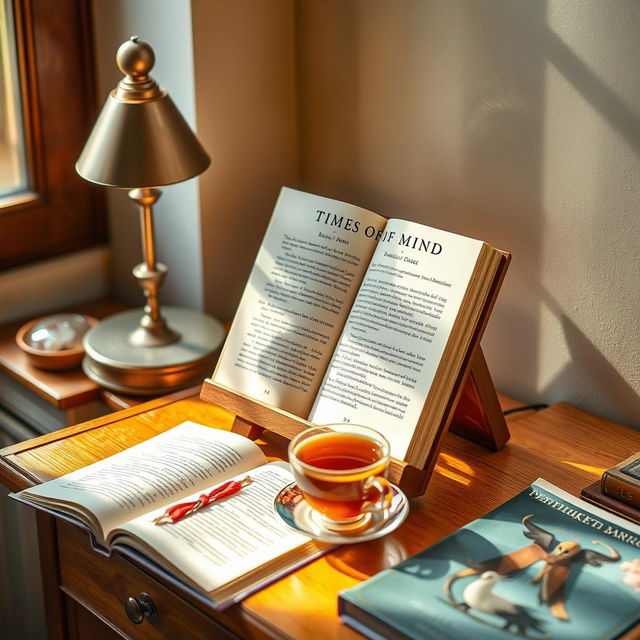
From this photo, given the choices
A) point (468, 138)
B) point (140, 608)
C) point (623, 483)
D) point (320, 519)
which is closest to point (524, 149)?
point (468, 138)

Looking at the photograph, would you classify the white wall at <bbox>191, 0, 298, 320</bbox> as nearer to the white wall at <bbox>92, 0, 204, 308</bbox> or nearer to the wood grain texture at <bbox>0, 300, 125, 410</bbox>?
the white wall at <bbox>92, 0, 204, 308</bbox>

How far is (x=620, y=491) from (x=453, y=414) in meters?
0.20

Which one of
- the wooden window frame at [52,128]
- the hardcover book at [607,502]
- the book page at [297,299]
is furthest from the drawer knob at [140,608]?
the wooden window frame at [52,128]

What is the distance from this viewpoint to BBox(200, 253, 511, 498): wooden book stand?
1.07 metres

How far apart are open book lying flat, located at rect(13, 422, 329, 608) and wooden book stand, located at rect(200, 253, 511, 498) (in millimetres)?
37

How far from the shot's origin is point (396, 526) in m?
1.01

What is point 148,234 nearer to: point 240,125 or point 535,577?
point 240,125

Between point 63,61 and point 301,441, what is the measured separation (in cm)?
89

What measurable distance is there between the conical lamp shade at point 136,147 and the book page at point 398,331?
0.32 m

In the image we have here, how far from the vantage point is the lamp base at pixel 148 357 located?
1.39 m

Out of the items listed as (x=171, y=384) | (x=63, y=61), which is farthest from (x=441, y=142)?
(x=63, y=61)

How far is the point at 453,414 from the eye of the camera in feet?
3.61

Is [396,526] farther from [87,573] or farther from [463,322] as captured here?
[87,573]

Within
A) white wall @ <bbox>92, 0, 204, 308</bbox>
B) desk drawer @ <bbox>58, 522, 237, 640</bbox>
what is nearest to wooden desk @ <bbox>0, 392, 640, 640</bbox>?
desk drawer @ <bbox>58, 522, 237, 640</bbox>
